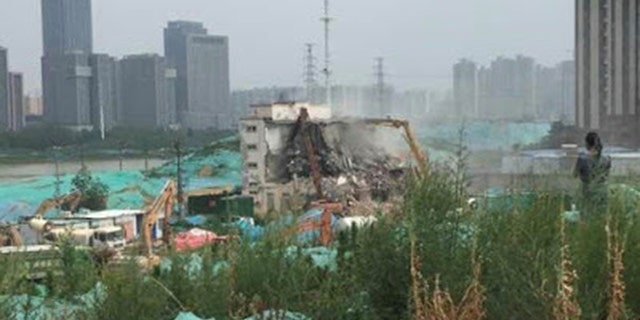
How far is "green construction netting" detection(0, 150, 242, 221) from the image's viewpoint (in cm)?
2348

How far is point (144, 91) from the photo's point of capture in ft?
170

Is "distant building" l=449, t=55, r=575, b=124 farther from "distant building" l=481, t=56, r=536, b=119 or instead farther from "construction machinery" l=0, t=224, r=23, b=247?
"construction machinery" l=0, t=224, r=23, b=247

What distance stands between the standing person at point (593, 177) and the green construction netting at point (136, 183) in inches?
689

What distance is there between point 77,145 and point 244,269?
3876 centimetres

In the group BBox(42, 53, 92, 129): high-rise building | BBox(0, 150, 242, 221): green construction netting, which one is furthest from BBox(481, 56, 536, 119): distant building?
BBox(42, 53, 92, 129): high-rise building

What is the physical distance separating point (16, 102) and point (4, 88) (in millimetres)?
3780

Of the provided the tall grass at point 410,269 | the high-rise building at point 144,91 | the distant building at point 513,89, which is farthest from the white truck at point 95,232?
the high-rise building at point 144,91

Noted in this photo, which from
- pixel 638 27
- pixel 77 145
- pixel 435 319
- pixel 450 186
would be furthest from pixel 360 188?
pixel 77 145

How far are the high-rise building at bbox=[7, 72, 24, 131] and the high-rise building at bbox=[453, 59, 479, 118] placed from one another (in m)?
26.6

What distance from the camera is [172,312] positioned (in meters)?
3.99

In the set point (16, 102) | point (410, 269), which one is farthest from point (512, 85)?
point (410, 269)

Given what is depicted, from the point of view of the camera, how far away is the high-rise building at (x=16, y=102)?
Answer: 48656 mm

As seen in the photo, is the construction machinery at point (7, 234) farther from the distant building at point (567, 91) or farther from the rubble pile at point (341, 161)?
the distant building at point (567, 91)

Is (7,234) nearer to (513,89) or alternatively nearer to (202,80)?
(513,89)
